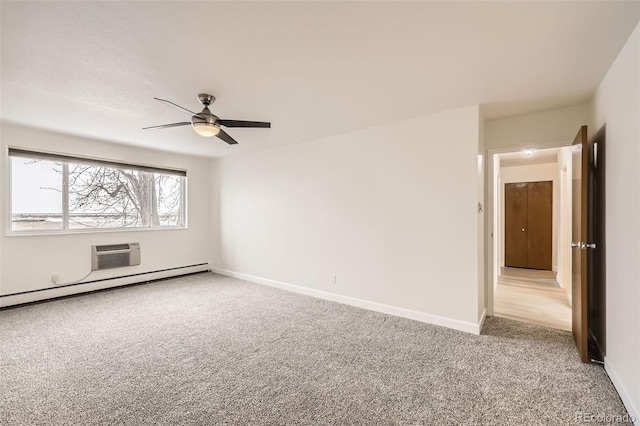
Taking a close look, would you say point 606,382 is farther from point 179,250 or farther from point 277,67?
point 179,250

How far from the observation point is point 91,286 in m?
4.38

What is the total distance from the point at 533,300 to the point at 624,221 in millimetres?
2734

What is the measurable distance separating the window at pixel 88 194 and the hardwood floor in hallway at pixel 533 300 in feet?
19.1

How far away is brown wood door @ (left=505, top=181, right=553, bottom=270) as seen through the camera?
245 inches

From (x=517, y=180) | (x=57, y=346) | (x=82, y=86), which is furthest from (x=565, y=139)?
(x=57, y=346)

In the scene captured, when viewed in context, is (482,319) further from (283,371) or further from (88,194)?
(88,194)

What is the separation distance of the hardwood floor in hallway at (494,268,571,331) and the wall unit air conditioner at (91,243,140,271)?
18.5 ft

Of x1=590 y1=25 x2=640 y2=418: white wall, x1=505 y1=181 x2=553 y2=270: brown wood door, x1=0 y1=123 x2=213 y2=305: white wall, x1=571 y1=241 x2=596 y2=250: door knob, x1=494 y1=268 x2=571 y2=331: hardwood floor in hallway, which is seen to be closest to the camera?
x1=590 y1=25 x2=640 y2=418: white wall

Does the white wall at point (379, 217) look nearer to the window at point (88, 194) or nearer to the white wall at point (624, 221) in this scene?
the white wall at point (624, 221)

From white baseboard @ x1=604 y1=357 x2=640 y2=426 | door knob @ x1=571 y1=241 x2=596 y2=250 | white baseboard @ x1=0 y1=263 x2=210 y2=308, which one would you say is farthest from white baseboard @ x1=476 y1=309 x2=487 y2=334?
white baseboard @ x1=0 y1=263 x2=210 y2=308

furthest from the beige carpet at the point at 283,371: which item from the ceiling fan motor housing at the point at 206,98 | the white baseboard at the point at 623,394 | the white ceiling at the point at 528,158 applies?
the white ceiling at the point at 528,158

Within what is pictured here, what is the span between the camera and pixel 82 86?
2471 millimetres

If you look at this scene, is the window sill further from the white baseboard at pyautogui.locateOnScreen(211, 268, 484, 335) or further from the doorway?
the doorway

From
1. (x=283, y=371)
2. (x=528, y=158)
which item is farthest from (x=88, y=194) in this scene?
(x=528, y=158)
